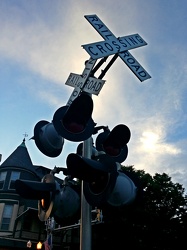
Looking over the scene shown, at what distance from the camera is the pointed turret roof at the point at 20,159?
88.5 ft

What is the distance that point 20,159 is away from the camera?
1109 inches

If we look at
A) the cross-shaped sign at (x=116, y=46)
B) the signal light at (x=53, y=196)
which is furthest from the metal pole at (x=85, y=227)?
the cross-shaped sign at (x=116, y=46)

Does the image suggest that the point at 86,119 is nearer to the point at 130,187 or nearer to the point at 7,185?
the point at 130,187

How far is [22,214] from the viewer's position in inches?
915

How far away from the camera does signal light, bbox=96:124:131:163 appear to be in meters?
3.13

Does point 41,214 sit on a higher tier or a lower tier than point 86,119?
lower

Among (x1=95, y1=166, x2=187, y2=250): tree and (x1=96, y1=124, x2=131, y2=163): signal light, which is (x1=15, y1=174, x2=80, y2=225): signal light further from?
(x1=95, y1=166, x2=187, y2=250): tree

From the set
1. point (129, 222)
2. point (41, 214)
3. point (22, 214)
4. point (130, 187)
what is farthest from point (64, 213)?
point (22, 214)

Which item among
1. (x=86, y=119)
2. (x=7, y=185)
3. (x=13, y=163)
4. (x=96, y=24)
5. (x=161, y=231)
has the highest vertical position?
(x=13, y=163)

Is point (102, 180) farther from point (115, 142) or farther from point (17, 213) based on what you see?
point (17, 213)

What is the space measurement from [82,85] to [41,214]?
5.14 ft

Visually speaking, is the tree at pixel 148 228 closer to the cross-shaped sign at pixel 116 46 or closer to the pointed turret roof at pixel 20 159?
the pointed turret roof at pixel 20 159

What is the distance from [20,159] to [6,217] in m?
6.04

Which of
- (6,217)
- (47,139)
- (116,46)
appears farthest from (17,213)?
(116,46)
